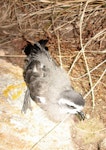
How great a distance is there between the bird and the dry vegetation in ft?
0.85

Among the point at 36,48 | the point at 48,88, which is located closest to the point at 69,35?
the point at 36,48

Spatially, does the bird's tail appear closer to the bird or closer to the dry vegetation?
the bird

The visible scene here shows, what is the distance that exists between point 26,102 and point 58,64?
2.52 ft

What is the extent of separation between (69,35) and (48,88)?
1.23m

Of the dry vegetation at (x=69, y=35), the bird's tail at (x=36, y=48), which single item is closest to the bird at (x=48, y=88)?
the bird's tail at (x=36, y=48)

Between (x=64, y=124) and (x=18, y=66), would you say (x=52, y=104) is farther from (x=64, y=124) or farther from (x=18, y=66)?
(x=18, y=66)

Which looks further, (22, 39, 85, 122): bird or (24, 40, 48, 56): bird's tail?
(24, 40, 48, 56): bird's tail

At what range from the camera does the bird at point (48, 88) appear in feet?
11.4

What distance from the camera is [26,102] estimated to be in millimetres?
3643

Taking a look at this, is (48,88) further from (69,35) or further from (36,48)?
(69,35)

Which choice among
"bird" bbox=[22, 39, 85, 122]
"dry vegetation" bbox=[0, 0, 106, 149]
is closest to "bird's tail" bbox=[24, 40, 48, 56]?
"bird" bbox=[22, 39, 85, 122]

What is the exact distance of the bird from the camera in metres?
3.47

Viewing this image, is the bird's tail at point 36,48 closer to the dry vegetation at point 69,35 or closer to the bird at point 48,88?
the bird at point 48,88

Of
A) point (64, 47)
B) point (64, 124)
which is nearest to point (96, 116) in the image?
point (64, 124)
